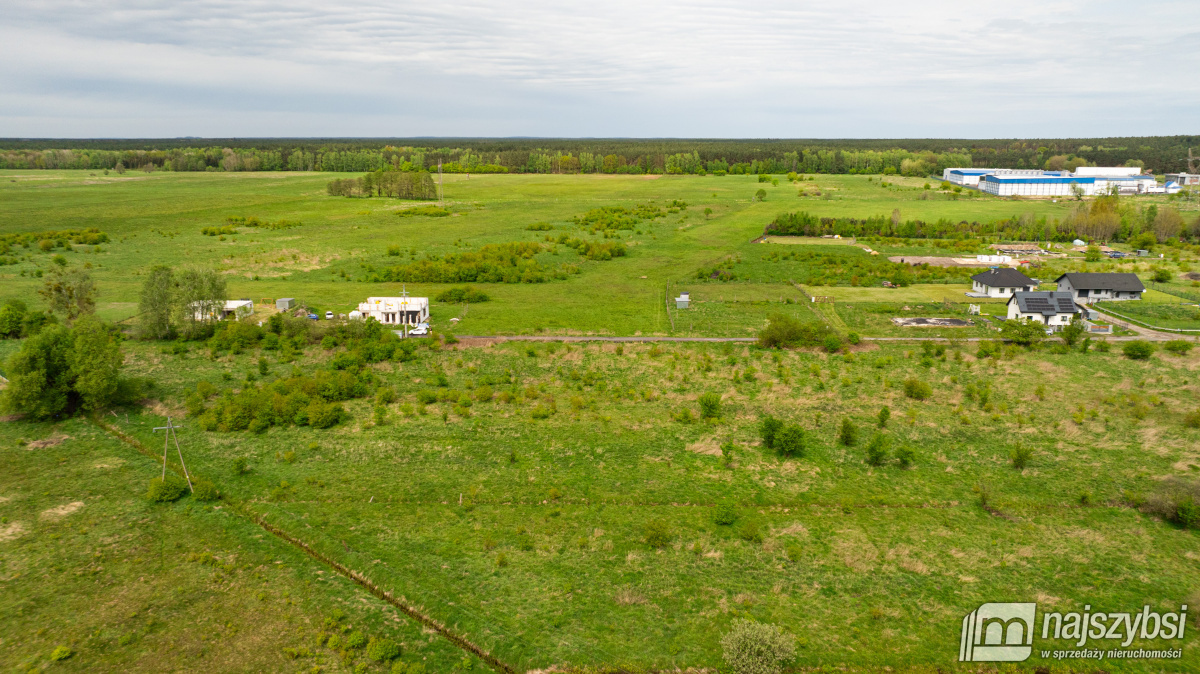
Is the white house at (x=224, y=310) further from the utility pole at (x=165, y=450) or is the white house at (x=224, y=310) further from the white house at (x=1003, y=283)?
the white house at (x=1003, y=283)

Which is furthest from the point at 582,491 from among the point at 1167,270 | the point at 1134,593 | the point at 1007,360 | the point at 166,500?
the point at 1167,270

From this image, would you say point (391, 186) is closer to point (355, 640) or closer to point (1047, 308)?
point (1047, 308)

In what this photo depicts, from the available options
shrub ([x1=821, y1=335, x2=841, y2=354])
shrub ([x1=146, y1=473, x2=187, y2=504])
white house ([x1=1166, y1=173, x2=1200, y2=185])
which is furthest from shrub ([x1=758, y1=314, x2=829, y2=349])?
white house ([x1=1166, y1=173, x2=1200, y2=185])

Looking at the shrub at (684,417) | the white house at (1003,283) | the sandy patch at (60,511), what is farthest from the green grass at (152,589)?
the white house at (1003,283)

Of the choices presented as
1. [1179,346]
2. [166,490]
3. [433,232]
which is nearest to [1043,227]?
[1179,346]

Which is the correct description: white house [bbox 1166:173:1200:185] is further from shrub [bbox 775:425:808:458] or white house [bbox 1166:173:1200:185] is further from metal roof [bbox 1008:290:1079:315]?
shrub [bbox 775:425:808:458]

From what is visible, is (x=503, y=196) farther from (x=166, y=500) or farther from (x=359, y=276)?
(x=166, y=500)
